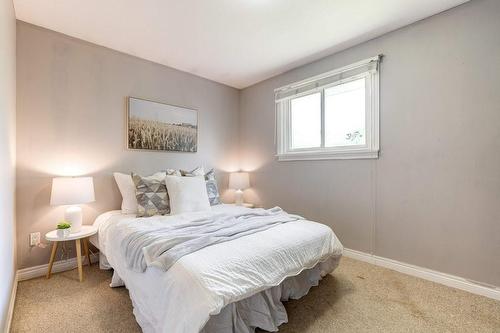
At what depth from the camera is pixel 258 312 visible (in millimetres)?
1533

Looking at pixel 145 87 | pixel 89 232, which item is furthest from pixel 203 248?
pixel 145 87

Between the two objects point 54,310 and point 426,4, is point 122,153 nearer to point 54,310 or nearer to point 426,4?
point 54,310

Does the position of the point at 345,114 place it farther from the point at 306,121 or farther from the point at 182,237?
the point at 182,237

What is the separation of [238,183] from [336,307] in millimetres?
2285

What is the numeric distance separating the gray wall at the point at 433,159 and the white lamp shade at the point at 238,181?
4.24 feet

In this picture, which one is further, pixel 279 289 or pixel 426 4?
pixel 426 4

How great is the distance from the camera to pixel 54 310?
1793 millimetres

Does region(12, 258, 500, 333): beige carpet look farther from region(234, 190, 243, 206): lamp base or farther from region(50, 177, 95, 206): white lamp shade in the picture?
region(234, 190, 243, 206): lamp base

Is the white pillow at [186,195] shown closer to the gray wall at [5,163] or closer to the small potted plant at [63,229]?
the small potted plant at [63,229]

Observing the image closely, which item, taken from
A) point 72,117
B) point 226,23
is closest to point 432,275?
point 226,23

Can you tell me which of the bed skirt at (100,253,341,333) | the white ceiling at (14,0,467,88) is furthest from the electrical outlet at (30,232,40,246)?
the white ceiling at (14,0,467,88)

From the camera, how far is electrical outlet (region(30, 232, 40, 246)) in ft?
7.68

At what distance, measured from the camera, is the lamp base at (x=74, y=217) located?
233cm

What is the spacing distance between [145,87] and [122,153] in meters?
0.89
